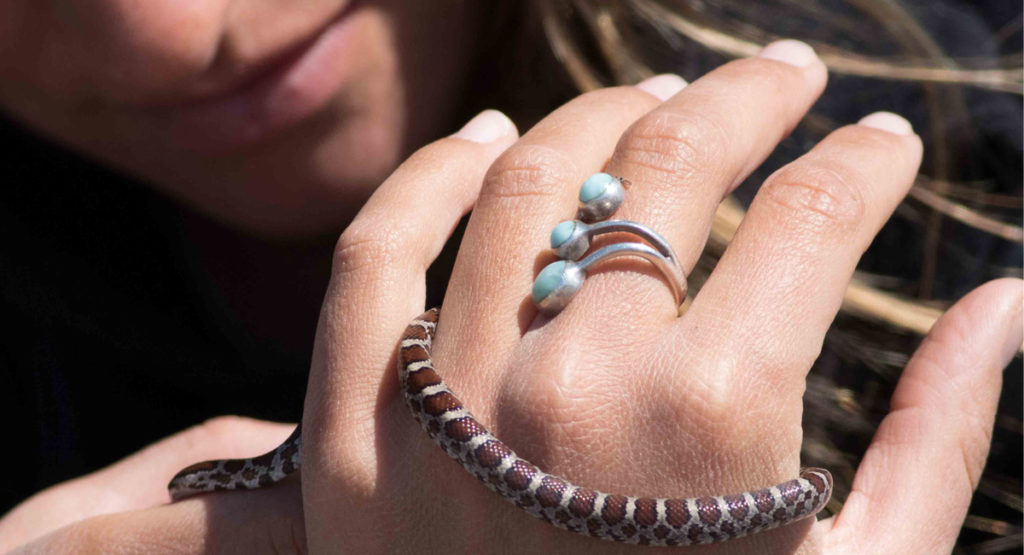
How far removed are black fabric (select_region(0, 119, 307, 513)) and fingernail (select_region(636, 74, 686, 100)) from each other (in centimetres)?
216

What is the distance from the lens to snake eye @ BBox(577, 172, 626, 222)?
170 centimetres

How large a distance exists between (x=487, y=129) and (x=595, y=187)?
63 centimetres

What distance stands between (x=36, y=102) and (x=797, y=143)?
295cm

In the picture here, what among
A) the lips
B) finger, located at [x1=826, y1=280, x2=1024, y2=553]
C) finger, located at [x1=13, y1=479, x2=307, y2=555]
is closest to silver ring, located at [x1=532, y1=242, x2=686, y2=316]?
finger, located at [x1=826, y1=280, x2=1024, y2=553]

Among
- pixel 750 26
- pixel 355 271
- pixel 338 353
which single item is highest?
pixel 750 26

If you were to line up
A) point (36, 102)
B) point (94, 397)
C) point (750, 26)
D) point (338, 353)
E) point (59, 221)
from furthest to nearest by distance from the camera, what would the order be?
point (94, 397) < point (59, 221) < point (750, 26) < point (36, 102) < point (338, 353)

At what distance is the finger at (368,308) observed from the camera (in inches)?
70.0

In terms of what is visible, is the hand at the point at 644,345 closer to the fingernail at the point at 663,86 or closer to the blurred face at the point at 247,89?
the fingernail at the point at 663,86

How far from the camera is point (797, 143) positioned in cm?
312

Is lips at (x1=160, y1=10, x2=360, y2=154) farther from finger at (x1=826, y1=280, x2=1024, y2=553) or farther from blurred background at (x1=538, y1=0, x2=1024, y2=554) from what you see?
finger at (x1=826, y1=280, x2=1024, y2=553)

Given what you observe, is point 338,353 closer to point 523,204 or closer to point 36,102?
point 523,204

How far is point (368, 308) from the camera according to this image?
185 centimetres

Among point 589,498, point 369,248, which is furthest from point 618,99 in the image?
point 589,498

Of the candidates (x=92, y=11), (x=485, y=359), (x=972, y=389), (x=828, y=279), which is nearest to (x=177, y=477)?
(x=485, y=359)
